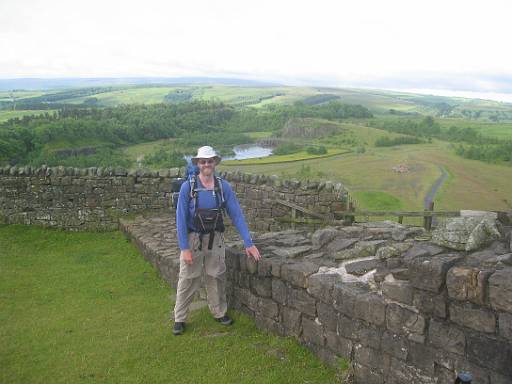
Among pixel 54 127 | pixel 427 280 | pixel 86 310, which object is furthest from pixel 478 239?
pixel 54 127

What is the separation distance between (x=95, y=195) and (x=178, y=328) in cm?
812

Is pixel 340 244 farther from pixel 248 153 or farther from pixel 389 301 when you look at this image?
pixel 248 153

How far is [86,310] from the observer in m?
7.33

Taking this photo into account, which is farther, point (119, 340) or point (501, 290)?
point (119, 340)

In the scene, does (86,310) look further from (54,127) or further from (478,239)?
(54,127)

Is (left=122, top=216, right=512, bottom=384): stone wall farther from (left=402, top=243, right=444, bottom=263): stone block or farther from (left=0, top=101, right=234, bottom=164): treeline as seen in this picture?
(left=0, top=101, right=234, bottom=164): treeline

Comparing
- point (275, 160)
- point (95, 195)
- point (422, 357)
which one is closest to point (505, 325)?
point (422, 357)

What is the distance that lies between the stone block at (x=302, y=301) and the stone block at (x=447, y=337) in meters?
1.50

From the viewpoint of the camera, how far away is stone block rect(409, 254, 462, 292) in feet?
13.1

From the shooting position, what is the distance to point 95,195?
13.1 metres

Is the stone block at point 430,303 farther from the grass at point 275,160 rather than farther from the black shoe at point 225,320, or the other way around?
the grass at point 275,160

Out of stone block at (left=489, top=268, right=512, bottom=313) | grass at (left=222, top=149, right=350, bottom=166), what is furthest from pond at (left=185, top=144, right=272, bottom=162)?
stone block at (left=489, top=268, right=512, bottom=313)

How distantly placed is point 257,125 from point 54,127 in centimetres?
5649

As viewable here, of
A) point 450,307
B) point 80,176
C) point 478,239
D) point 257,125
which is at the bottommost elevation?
point 257,125
